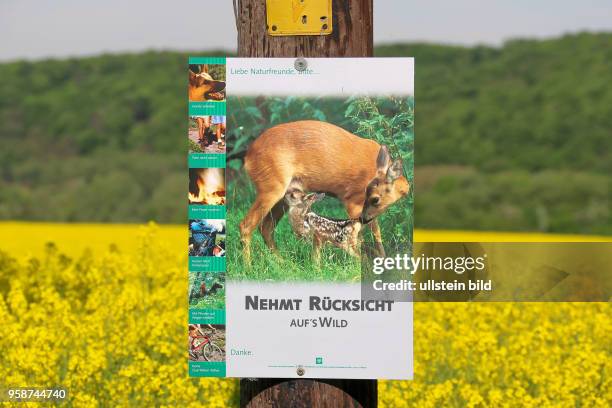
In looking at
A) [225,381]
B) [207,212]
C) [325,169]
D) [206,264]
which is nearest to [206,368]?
[206,264]

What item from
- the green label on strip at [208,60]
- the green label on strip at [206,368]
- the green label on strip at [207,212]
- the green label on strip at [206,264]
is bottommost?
the green label on strip at [206,368]

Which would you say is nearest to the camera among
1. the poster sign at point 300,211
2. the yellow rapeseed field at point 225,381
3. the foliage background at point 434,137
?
the poster sign at point 300,211

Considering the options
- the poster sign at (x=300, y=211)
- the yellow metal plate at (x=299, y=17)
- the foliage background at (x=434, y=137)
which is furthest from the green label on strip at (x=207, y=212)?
the foliage background at (x=434, y=137)

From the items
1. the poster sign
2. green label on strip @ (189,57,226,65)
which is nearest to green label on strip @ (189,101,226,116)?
the poster sign

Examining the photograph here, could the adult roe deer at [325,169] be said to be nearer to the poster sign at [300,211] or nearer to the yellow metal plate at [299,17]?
the poster sign at [300,211]

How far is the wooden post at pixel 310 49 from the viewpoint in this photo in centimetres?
277

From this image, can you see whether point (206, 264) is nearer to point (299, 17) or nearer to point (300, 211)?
point (300, 211)

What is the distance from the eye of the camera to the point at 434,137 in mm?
24891

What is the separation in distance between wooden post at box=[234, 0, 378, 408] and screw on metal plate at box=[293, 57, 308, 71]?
0.10 ft

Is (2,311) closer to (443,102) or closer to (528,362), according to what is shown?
(528,362)

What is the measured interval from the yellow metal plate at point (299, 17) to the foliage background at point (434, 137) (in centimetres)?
1555

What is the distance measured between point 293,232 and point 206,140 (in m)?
0.41

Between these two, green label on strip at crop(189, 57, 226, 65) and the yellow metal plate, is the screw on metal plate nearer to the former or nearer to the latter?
the yellow metal plate

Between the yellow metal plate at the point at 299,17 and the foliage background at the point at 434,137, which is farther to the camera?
the foliage background at the point at 434,137
